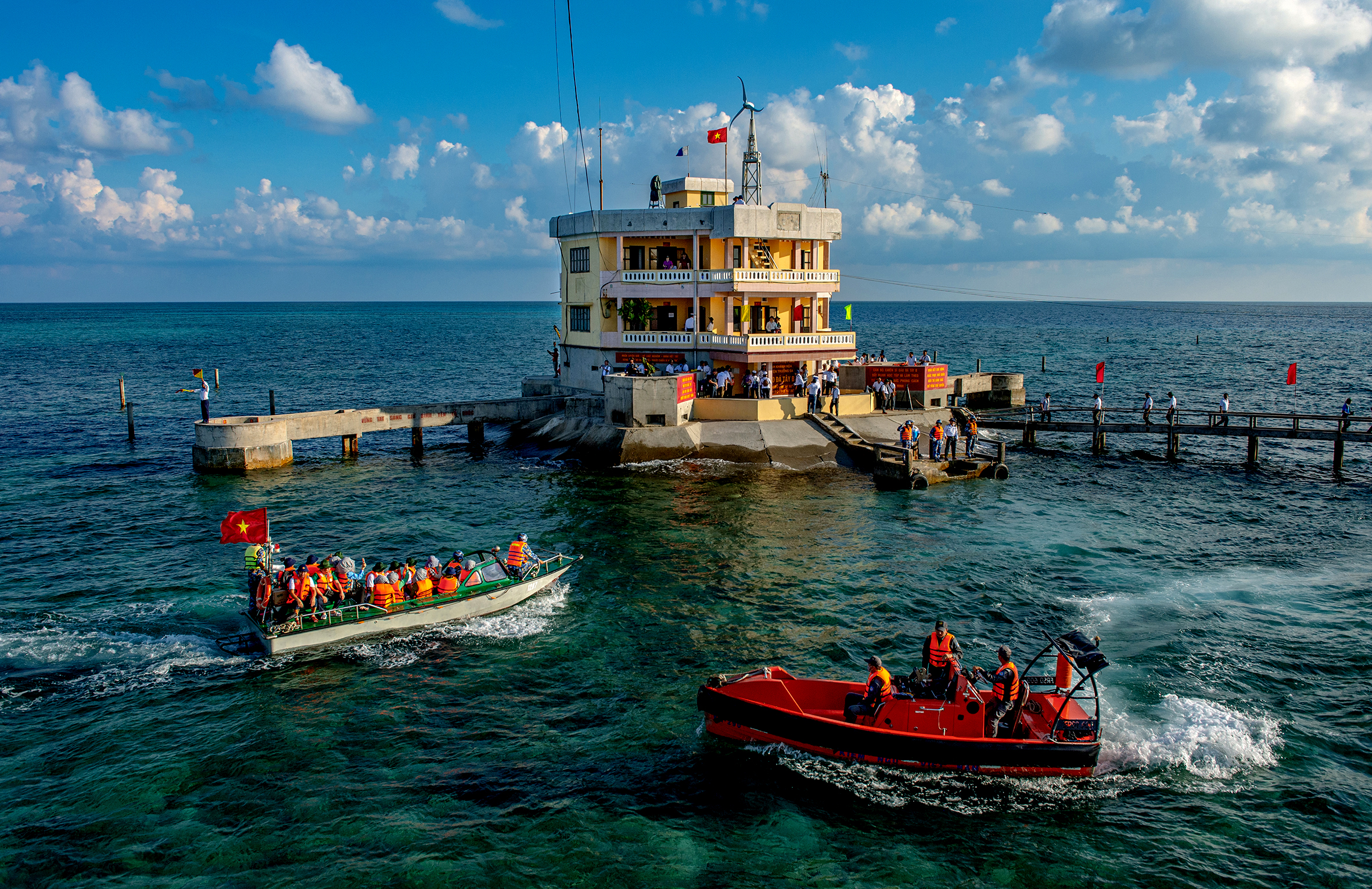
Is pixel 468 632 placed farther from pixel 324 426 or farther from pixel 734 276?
pixel 734 276

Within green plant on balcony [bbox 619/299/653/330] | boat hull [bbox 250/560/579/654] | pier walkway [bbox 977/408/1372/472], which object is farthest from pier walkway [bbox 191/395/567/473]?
pier walkway [bbox 977/408/1372/472]

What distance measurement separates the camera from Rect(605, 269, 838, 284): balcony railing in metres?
47.9

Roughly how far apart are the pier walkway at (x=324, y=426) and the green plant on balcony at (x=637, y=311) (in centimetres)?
625

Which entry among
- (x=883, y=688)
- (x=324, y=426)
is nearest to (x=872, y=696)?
(x=883, y=688)

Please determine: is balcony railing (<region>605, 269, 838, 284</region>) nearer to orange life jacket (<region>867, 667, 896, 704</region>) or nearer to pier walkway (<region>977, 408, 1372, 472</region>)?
pier walkway (<region>977, 408, 1372, 472</region>)

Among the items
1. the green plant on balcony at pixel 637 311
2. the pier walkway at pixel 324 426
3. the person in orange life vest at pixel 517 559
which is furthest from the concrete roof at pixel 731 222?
the person in orange life vest at pixel 517 559

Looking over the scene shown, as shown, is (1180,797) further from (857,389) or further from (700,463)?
(857,389)

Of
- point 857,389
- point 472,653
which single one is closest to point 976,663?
point 472,653

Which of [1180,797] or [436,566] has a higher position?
[436,566]

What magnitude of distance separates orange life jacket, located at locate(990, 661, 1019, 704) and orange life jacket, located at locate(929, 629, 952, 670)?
1198 mm

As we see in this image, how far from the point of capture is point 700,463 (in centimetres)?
4369

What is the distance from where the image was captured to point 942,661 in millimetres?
18891

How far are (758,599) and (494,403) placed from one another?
94.9ft

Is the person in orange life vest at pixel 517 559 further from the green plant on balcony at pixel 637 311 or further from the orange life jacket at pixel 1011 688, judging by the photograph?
the green plant on balcony at pixel 637 311
